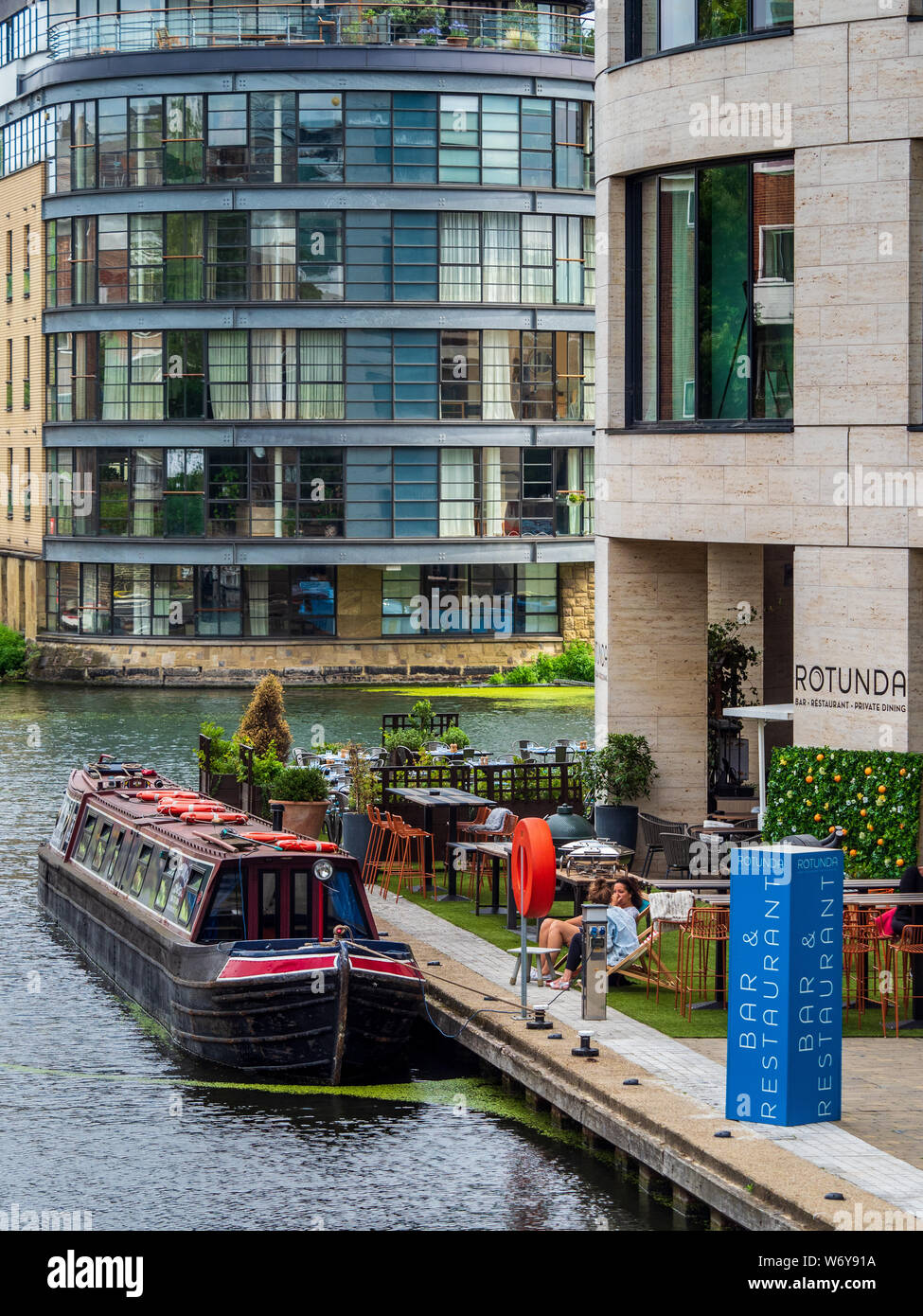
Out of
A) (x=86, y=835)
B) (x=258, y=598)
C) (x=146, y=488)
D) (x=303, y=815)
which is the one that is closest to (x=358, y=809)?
(x=303, y=815)

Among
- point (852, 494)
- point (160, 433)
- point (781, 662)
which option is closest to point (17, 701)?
point (160, 433)

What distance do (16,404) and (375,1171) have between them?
5950cm

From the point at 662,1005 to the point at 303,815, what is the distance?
9.69 meters

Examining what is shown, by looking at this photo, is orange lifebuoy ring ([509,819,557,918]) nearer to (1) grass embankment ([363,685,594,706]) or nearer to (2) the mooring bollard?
(2) the mooring bollard

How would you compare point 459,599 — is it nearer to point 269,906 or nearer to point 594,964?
point 269,906

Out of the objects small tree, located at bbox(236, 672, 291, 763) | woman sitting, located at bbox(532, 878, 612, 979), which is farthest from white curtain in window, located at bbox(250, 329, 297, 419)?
woman sitting, located at bbox(532, 878, 612, 979)

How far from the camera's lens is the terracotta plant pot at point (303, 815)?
2861cm

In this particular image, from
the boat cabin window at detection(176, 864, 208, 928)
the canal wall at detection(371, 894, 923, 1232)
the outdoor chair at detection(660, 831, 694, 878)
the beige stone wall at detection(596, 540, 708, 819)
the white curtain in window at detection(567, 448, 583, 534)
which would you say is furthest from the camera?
the white curtain in window at detection(567, 448, 583, 534)

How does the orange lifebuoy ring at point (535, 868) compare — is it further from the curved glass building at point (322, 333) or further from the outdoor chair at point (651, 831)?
the curved glass building at point (322, 333)

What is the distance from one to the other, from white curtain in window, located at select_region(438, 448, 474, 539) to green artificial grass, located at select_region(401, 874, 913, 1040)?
40.2 m

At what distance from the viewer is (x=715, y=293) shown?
2553 cm

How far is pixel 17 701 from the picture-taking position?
5731 centimetres

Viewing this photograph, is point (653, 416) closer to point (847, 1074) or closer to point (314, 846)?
point (314, 846)

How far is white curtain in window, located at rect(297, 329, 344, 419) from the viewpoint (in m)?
63.6
